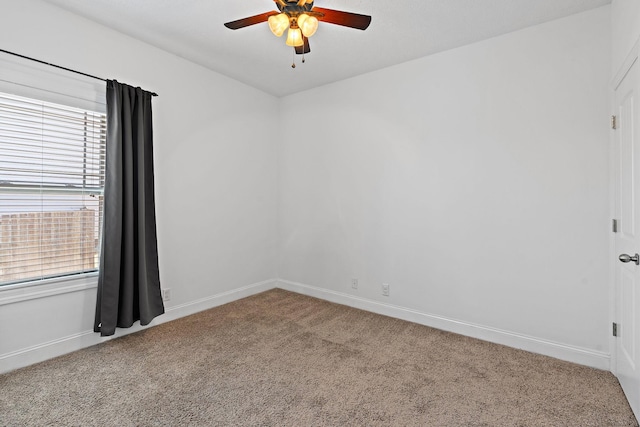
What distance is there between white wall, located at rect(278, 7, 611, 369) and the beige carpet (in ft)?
1.25

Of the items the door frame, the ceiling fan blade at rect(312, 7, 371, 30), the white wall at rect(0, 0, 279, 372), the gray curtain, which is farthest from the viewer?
the gray curtain

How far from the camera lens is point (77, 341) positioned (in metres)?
2.64

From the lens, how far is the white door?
1856 mm

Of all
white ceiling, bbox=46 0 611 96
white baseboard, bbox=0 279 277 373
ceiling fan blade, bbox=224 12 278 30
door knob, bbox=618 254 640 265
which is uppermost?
white ceiling, bbox=46 0 611 96

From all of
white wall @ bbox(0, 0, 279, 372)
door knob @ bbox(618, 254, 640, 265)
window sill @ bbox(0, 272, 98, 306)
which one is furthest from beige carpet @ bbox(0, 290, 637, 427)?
door knob @ bbox(618, 254, 640, 265)

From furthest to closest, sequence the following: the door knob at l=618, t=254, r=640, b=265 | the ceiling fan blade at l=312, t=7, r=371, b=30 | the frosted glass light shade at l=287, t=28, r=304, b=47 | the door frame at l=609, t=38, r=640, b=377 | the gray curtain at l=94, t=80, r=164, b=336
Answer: the gray curtain at l=94, t=80, r=164, b=336, the door frame at l=609, t=38, r=640, b=377, the frosted glass light shade at l=287, t=28, r=304, b=47, the ceiling fan blade at l=312, t=7, r=371, b=30, the door knob at l=618, t=254, r=640, b=265

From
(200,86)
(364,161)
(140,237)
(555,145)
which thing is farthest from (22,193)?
(555,145)

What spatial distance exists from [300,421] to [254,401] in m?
0.34

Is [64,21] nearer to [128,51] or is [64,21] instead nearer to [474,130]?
[128,51]

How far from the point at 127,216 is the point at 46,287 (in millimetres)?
754

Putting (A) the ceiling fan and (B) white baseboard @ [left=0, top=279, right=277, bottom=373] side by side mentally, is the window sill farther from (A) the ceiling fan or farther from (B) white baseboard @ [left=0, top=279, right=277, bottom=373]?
(A) the ceiling fan

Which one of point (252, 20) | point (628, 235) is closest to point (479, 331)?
point (628, 235)

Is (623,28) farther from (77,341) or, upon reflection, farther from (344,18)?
(77,341)

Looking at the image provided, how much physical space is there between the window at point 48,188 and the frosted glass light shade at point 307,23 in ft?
6.36
